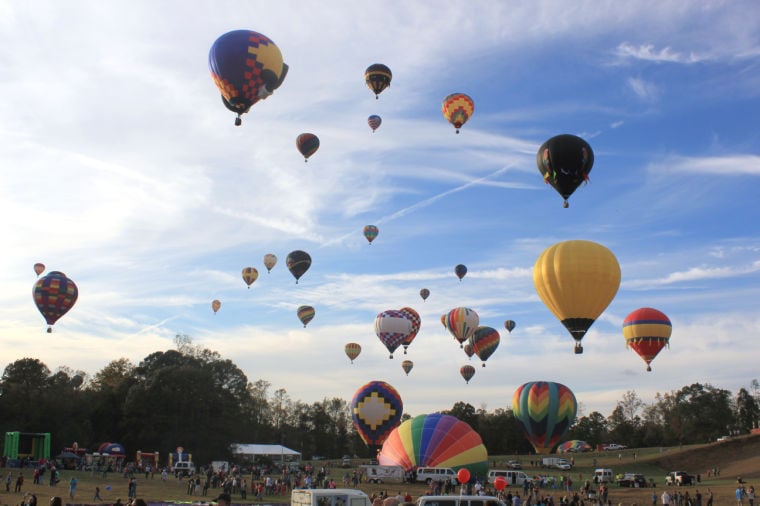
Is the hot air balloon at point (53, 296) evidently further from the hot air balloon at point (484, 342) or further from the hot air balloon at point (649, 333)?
the hot air balloon at point (649, 333)

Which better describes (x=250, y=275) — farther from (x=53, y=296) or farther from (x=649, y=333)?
(x=649, y=333)

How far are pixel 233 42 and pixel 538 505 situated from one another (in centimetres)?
2034

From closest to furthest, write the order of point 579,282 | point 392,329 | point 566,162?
point 566,162 → point 579,282 → point 392,329

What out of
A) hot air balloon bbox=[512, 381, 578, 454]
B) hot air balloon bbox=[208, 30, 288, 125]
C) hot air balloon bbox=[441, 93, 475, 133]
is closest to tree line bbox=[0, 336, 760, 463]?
hot air balloon bbox=[512, 381, 578, 454]

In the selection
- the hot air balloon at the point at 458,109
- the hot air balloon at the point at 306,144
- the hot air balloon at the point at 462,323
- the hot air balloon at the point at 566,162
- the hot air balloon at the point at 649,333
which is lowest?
the hot air balloon at the point at 649,333

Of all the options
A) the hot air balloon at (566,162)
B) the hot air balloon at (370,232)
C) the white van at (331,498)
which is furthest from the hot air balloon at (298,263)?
the white van at (331,498)

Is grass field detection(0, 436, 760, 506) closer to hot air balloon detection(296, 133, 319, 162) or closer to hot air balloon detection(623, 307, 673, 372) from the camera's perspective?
hot air balloon detection(623, 307, 673, 372)

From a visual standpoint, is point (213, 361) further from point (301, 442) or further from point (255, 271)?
point (301, 442)

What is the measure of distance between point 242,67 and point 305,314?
2912 cm

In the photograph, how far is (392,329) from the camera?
46.0m

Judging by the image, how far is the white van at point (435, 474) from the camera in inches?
1294

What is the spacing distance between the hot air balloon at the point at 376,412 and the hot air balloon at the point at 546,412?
1019 cm

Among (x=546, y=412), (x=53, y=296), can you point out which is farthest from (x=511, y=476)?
(x=53, y=296)

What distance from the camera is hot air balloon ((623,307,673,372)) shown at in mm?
37500
